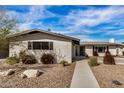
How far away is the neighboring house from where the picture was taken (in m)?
18.2

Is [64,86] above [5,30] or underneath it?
underneath

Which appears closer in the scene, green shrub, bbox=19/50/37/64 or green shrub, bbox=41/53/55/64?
green shrub, bbox=19/50/37/64

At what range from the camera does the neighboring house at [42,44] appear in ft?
59.8

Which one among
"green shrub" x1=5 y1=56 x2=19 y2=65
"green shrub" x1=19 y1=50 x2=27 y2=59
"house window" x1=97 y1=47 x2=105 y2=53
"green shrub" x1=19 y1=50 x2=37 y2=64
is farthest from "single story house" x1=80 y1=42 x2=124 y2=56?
"green shrub" x1=5 y1=56 x2=19 y2=65

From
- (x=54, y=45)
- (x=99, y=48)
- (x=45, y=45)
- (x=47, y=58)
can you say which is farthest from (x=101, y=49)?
(x=47, y=58)

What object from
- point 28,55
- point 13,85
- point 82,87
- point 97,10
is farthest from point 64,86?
point 97,10

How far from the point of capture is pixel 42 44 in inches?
722

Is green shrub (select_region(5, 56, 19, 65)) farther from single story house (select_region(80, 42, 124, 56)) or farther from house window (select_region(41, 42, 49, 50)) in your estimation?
single story house (select_region(80, 42, 124, 56))

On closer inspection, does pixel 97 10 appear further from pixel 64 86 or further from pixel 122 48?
pixel 64 86

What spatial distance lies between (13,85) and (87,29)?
1570 inches

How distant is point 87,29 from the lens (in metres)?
46.9

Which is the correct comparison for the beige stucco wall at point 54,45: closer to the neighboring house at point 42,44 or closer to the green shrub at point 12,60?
the neighboring house at point 42,44

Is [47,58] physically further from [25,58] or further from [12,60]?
[12,60]

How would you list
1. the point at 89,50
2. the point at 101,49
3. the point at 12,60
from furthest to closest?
the point at 89,50
the point at 101,49
the point at 12,60
